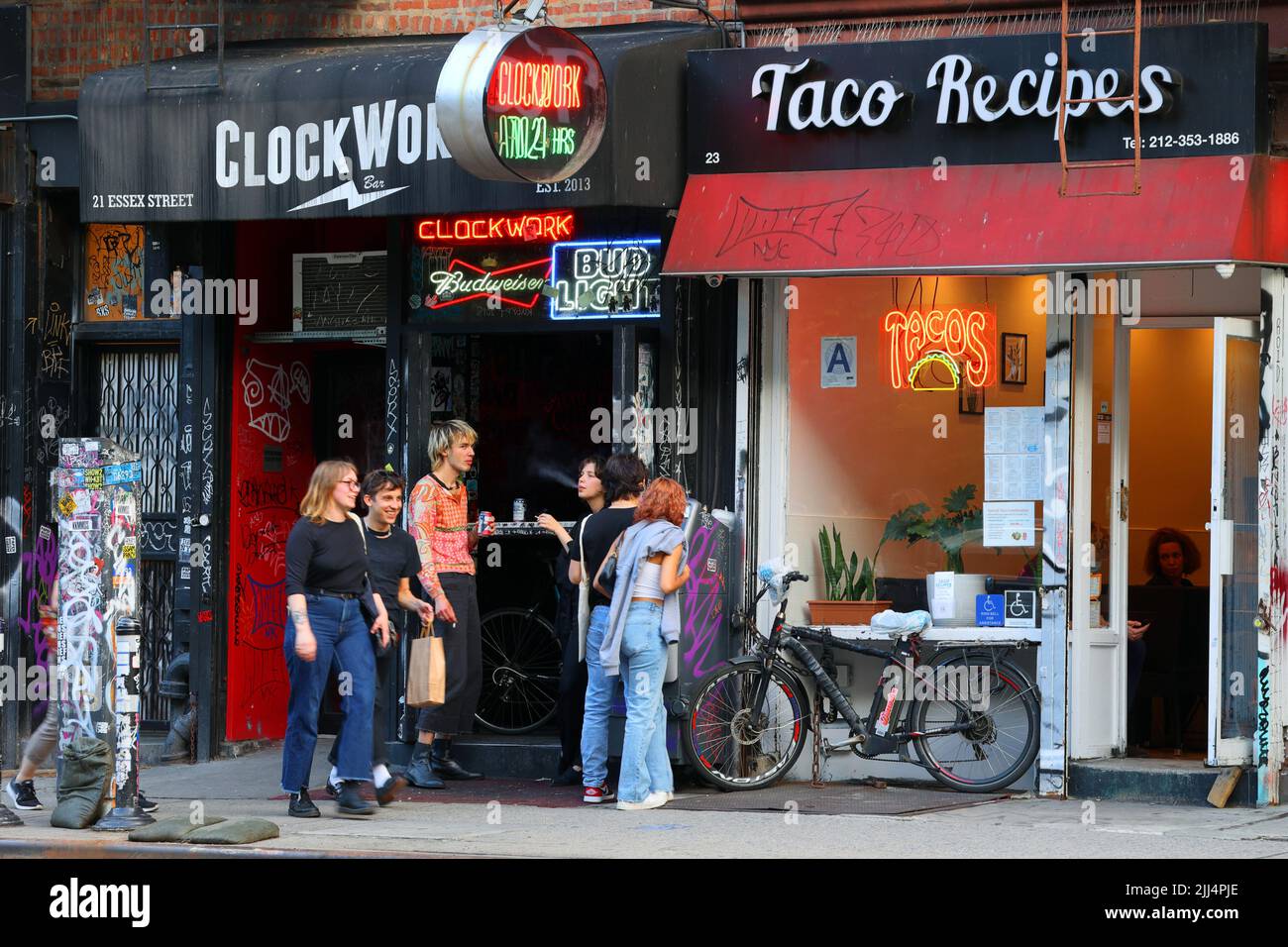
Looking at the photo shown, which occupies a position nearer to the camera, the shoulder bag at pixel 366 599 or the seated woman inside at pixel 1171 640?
the shoulder bag at pixel 366 599

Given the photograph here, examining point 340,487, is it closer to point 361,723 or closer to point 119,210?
point 361,723

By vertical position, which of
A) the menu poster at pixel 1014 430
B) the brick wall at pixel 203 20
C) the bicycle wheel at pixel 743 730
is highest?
the brick wall at pixel 203 20

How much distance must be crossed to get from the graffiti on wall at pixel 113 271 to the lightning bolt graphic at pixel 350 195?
2231mm

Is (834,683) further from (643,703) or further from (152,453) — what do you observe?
(152,453)

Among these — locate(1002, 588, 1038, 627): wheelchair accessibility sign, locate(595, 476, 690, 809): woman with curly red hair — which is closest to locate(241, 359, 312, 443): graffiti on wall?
locate(595, 476, 690, 809): woman with curly red hair

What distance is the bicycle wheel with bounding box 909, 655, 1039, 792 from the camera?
10.9m

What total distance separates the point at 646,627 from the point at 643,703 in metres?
0.41

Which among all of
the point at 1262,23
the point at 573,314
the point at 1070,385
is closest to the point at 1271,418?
the point at 1070,385

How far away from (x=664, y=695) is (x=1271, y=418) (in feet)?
12.1

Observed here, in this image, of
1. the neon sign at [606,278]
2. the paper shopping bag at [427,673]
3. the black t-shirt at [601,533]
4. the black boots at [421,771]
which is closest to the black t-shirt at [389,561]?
the paper shopping bag at [427,673]

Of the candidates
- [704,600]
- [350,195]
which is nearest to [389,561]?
[704,600]

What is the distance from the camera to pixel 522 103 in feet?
35.1

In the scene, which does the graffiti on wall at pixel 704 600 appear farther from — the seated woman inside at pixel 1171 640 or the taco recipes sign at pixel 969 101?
the seated woman inside at pixel 1171 640

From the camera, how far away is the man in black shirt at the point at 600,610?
10.8m
